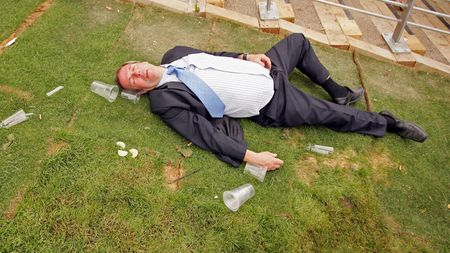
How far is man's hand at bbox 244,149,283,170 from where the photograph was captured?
2949 mm

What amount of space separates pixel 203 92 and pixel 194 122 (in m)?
0.29

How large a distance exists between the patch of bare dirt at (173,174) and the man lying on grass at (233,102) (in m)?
0.25

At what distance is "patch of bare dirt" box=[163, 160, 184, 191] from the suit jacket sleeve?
0.25m

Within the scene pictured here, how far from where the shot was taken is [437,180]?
10.7 ft

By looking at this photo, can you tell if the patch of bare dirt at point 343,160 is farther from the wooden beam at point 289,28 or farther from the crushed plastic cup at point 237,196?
the wooden beam at point 289,28

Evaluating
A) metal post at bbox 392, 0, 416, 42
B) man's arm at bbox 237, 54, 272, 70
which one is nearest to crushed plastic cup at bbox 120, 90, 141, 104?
man's arm at bbox 237, 54, 272, 70

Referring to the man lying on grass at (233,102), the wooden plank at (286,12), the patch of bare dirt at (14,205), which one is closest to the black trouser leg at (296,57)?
the man lying on grass at (233,102)

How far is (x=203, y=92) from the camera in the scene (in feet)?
10.2

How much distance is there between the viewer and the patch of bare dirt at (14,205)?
246 cm

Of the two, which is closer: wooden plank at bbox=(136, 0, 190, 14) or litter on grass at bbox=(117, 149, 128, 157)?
litter on grass at bbox=(117, 149, 128, 157)

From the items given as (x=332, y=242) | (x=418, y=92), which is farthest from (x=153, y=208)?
Answer: (x=418, y=92)

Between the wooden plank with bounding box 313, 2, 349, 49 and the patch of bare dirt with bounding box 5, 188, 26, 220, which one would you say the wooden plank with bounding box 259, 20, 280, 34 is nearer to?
the wooden plank with bounding box 313, 2, 349, 49

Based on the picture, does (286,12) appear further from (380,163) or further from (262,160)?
(262,160)

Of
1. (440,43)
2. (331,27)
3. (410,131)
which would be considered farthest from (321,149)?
(440,43)
